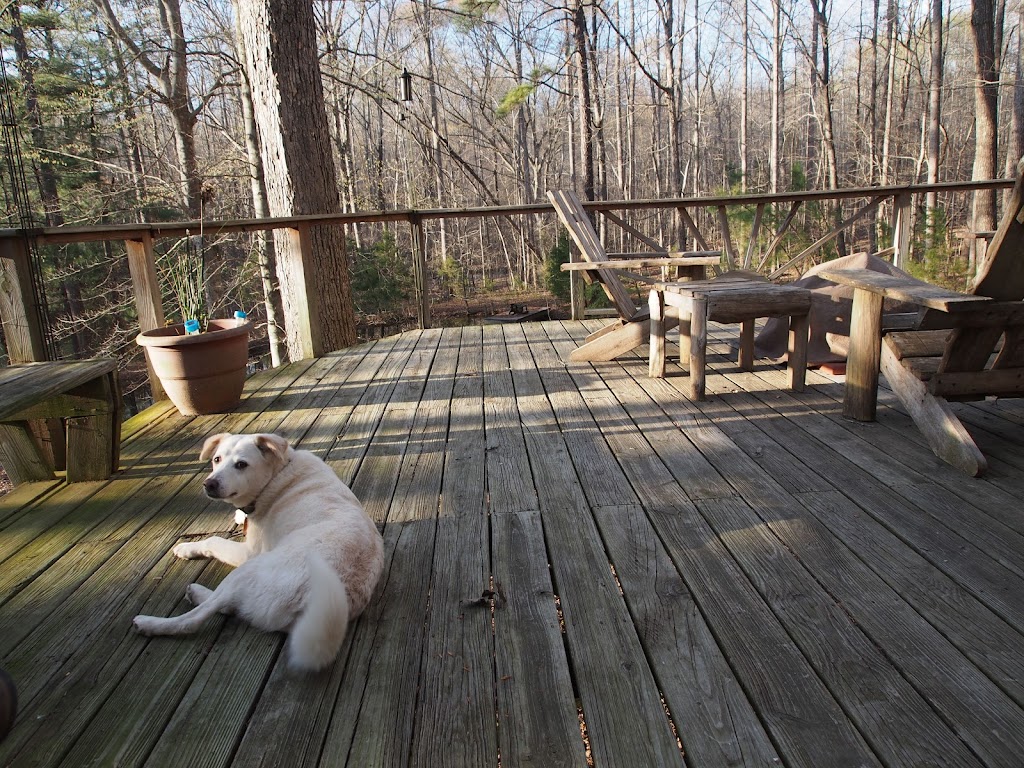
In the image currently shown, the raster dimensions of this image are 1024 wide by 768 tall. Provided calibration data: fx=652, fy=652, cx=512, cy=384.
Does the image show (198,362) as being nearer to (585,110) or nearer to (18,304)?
(18,304)

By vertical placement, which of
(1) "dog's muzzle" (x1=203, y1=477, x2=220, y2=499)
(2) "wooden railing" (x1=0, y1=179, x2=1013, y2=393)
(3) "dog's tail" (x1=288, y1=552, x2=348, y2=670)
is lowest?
(3) "dog's tail" (x1=288, y1=552, x2=348, y2=670)

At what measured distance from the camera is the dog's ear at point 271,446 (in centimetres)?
197

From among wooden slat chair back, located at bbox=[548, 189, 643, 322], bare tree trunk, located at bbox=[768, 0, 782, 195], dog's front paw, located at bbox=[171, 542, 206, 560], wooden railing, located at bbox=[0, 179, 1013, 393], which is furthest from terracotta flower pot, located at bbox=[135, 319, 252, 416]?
bare tree trunk, located at bbox=[768, 0, 782, 195]

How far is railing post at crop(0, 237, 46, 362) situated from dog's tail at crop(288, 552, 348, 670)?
250 centimetres

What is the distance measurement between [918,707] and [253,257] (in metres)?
9.94

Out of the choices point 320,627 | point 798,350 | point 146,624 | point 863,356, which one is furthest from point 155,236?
point 863,356

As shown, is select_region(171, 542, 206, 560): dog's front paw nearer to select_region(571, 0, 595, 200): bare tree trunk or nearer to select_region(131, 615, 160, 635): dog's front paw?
select_region(131, 615, 160, 635): dog's front paw

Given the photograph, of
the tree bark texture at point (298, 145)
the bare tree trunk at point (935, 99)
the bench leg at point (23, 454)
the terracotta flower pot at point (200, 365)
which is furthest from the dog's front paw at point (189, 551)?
the bare tree trunk at point (935, 99)

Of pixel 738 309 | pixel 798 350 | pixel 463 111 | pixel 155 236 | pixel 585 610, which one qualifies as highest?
pixel 463 111

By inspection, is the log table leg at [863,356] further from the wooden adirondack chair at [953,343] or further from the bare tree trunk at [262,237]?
the bare tree trunk at [262,237]

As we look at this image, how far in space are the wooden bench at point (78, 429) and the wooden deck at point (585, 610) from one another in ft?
0.43

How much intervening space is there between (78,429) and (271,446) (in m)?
1.27

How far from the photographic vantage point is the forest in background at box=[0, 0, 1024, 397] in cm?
951

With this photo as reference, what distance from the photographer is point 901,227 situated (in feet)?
19.0
